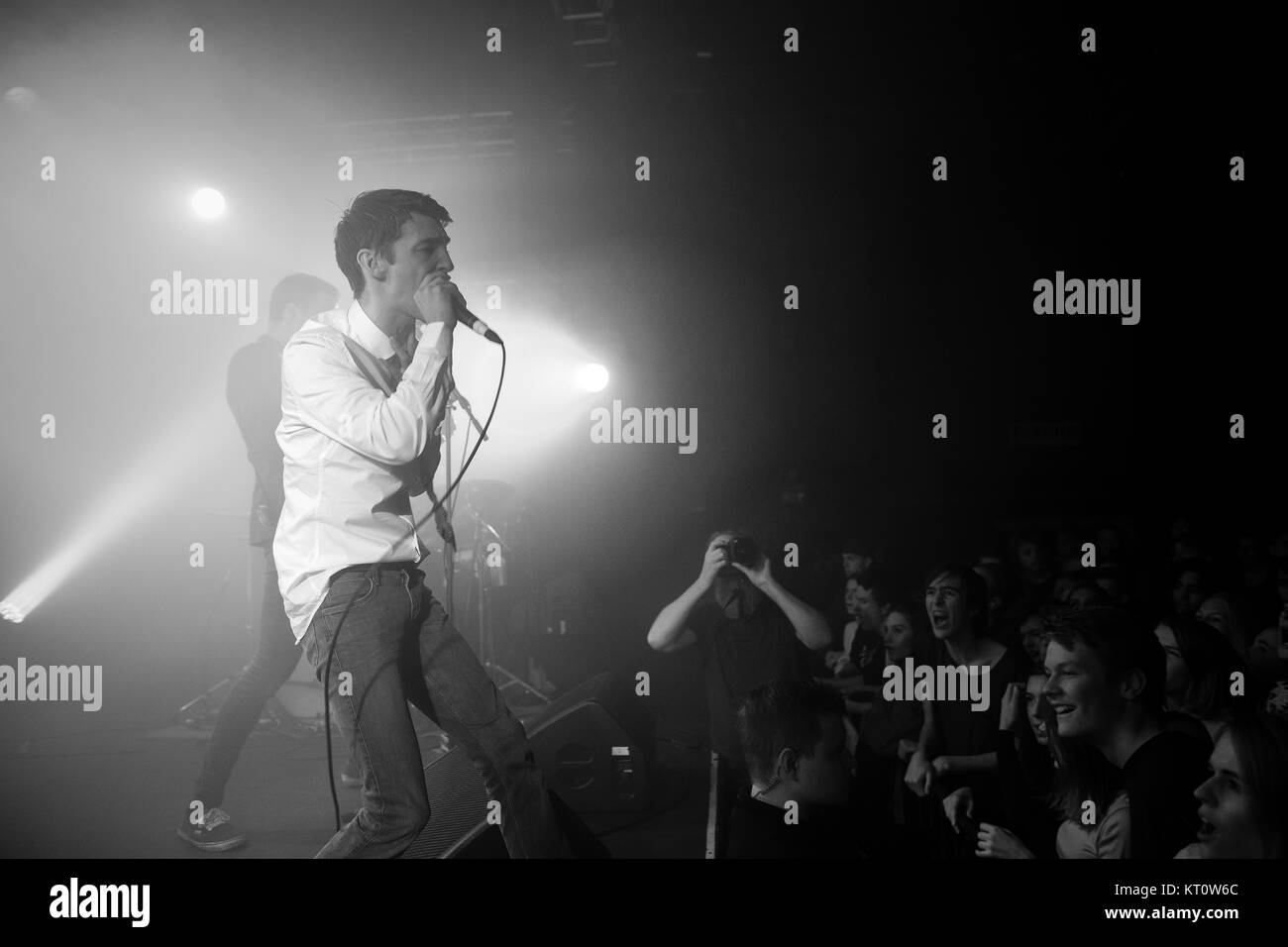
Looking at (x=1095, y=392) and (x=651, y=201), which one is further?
(x=1095, y=392)

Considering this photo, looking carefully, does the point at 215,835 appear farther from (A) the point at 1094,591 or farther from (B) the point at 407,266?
(A) the point at 1094,591

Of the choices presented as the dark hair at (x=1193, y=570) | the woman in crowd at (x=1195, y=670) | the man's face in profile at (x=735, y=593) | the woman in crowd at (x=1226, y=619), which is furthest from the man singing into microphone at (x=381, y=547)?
the dark hair at (x=1193, y=570)

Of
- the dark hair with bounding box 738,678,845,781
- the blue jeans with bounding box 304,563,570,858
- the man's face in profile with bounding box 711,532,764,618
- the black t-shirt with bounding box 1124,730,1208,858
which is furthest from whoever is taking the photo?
the man's face in profile with bounding box 711,532,764,618

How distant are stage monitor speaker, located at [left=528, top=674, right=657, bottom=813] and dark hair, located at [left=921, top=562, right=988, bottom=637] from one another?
3.29ft

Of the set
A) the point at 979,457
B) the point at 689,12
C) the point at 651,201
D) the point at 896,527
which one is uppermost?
the point at 689,12

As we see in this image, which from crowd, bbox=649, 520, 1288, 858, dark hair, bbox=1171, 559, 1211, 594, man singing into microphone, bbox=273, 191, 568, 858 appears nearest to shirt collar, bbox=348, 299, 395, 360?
man singing into microphone, bbox=273, 191, 568, 858

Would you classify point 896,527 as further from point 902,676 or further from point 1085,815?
point 1085,815

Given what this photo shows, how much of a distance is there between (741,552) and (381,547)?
4.35ft

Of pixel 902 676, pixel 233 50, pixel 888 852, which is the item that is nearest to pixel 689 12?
pixel 233 50

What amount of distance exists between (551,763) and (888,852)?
0.95 m

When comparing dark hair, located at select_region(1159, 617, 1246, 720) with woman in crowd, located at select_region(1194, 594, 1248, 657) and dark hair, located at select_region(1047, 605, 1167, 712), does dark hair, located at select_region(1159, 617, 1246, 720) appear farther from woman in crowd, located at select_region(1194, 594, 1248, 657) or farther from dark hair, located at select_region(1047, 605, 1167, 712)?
woman in crowd, located at select_region(1194, 594, 1248, 657)

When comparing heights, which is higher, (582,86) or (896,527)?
(582,86)

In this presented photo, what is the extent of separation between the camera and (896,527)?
503 centimetres

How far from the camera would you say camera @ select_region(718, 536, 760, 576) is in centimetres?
289
